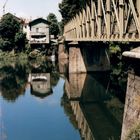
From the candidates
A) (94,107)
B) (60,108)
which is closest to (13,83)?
(60,108)

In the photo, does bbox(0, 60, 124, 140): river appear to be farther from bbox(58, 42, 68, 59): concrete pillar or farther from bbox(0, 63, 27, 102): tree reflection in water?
bbox(58, 42, 68, 59): concrete pillar

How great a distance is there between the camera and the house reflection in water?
46.7 m

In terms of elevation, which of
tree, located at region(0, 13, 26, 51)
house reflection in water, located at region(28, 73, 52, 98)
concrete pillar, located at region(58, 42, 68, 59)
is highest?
tree, located at region(0, 13, 26, 51)

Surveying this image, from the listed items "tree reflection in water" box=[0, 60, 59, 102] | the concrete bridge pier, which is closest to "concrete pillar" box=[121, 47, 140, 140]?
"tree reflection in water" box=[0, 60, 59, 102]

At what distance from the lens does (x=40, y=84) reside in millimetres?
54344

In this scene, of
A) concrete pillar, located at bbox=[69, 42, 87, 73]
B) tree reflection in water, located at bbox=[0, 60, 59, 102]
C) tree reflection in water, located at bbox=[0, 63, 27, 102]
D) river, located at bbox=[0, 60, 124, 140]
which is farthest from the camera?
concrete pillar, located at bbox=[69, 42, 87, 73]

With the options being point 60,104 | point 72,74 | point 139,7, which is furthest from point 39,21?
point 139,7

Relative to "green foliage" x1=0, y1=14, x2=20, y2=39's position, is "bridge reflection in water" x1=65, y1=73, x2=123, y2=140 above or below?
below

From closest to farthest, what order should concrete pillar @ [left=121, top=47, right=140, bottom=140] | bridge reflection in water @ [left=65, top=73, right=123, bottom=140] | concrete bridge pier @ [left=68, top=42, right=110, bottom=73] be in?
concrete pillar @ [left=121, top=47, right=140, bottom=140] < bridge reflection in water @ [left=65, top=73, right=123, bottom=140] < concrete bridge pier @ [left=68, top=42, right=110, bottom=73]

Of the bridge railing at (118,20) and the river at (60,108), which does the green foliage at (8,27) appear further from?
the bridge railing at (118,20)

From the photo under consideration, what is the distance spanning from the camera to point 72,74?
5756 cm

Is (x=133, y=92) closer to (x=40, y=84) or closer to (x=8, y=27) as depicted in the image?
(x=40, y=84)

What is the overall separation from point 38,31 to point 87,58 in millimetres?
51580

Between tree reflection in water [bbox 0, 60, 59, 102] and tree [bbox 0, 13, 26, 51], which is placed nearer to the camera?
tree reflection in water [bbox 0, 60, 59, 102]
